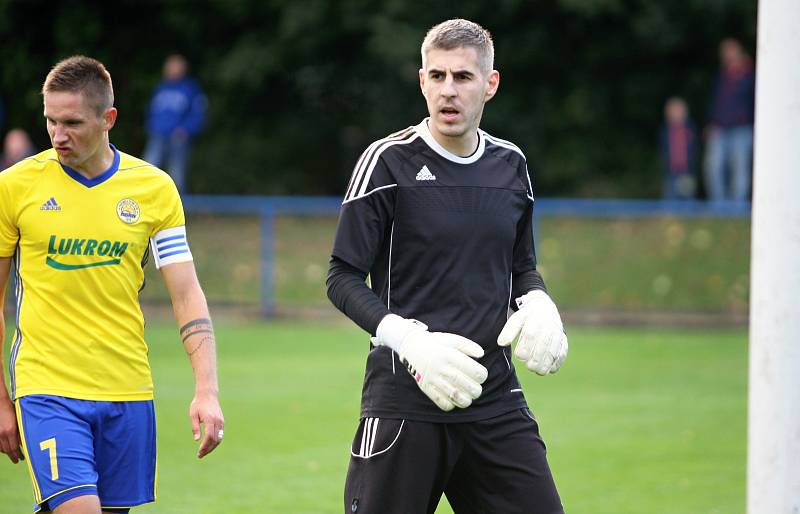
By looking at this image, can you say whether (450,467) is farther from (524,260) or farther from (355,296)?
(524,260)

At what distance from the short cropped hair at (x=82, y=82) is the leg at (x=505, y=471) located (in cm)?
192

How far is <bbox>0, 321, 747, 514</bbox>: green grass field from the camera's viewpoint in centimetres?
854

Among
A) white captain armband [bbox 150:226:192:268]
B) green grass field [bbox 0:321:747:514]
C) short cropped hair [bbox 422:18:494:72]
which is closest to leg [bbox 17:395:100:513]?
white captain armband [bbox 150:226:192:268]


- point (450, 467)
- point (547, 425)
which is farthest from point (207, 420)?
point (547, 425)

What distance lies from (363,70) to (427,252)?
21.9m

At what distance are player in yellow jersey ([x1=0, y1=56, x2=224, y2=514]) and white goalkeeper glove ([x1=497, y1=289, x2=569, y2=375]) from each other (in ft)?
3.96

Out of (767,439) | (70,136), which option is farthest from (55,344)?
(767,439)

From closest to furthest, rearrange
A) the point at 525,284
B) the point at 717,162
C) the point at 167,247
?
the point at 167,247
the point at 525,284
the point at 717,162

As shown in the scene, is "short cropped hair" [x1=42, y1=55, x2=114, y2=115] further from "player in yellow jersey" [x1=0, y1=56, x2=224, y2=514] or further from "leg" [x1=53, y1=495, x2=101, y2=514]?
"leg" [x1=53, y1=495, x2=101, y2=514]

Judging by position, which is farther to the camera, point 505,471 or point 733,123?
point 733,123

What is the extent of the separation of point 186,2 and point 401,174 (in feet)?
73.2

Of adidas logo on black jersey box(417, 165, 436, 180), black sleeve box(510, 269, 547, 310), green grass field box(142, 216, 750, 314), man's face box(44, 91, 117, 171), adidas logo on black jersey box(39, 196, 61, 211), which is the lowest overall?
green grass field box(142, 216, 750, 314)

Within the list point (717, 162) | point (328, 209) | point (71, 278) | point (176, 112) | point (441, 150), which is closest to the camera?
point (71, 278)

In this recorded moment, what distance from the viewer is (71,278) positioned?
5.04 metres
